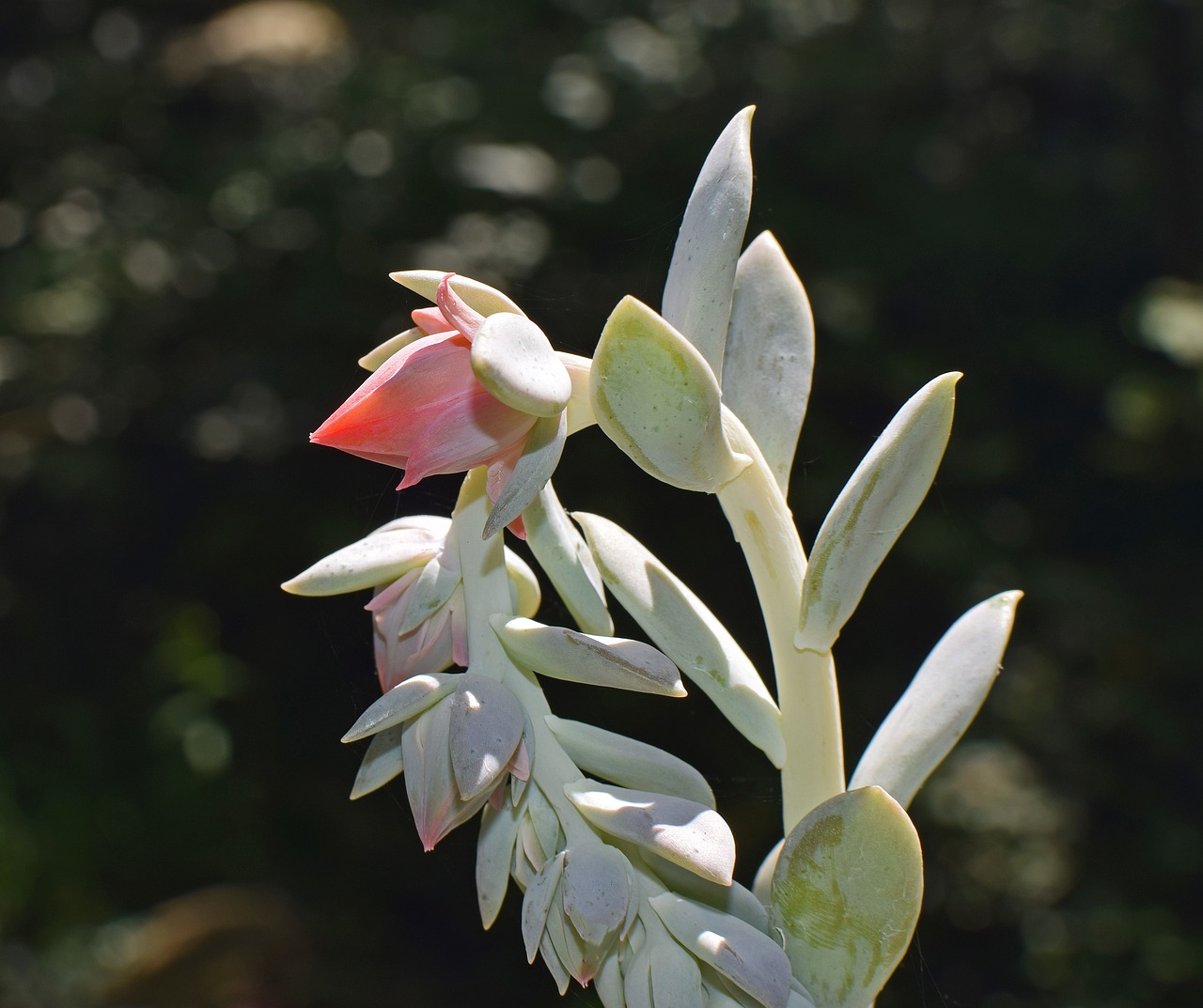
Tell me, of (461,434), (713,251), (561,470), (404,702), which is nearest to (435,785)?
(404,702)

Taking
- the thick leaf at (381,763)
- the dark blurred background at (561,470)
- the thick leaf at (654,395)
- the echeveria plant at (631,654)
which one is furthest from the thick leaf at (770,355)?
the dark blurred background at (561,470)

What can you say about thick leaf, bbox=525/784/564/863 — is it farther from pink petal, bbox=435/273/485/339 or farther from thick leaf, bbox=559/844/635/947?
pink petal, bbox=435/273/485/339

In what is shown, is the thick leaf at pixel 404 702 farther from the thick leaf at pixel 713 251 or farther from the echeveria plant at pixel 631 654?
the thick leaf at pixel 713 251

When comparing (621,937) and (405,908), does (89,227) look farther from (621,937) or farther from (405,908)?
(621,937)

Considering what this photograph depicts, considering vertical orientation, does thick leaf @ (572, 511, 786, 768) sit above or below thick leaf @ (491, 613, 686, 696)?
below

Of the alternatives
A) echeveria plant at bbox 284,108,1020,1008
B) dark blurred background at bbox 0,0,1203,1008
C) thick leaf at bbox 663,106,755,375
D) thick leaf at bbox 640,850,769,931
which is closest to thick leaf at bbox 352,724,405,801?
echeveria plant at bbox 284,108,1020,1008
